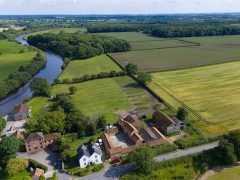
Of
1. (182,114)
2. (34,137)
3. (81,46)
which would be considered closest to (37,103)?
(34,137)

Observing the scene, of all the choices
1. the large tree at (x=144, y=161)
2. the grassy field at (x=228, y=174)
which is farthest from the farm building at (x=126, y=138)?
the grassy field at (x=228, y=174)

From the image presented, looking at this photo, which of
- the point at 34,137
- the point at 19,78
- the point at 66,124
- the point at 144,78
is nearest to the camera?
the point at 34,137

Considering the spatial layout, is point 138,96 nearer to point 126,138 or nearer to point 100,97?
point 100,97

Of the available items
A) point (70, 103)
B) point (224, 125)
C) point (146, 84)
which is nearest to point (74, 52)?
point (146, 84)

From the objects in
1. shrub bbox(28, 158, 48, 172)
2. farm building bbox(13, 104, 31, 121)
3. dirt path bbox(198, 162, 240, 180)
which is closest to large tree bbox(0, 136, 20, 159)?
shrub bbox(28, 158, 48, 172)

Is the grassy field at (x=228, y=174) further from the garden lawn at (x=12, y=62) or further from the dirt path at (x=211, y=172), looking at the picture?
the garden lawn at (x=12, y=62)

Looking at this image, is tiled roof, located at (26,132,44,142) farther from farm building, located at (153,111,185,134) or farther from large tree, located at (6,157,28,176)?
farm building, located at (153,111,185,134)
